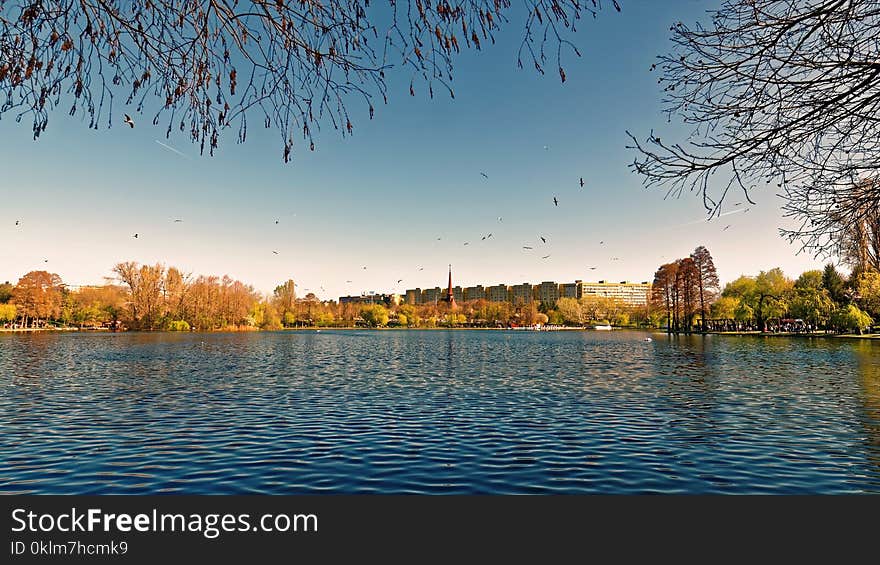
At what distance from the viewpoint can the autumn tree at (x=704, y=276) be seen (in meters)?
81.8

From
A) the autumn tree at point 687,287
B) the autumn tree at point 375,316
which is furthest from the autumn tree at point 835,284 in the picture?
the autumn tree at point 375,316

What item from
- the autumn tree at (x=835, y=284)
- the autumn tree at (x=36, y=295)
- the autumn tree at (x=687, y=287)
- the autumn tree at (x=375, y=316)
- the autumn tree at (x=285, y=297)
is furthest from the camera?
the autumn tree at (x=375, y=316)

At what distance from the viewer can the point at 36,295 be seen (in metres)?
97.1

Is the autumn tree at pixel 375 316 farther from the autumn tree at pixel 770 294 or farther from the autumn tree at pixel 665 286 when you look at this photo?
the autumn tree at pixel 770 294

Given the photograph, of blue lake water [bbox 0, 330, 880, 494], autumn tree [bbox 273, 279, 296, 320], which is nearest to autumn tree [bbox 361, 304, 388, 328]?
autumn tree [bbox 273, 279, 296, 320]

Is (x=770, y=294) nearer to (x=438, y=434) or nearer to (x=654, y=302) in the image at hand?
Result: (x=654, y=302)

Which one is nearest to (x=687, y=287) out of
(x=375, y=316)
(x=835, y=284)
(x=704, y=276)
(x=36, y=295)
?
(x=704, y=276)

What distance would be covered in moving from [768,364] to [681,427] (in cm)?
2175

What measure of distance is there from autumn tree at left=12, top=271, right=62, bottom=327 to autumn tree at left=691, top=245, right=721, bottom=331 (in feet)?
334

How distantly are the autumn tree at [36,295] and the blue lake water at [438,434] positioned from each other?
280ft

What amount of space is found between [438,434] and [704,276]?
7751cm

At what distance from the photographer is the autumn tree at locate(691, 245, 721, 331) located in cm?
8175

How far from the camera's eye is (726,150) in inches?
197

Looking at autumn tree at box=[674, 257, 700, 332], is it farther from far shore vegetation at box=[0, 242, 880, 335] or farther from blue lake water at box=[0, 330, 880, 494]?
blue lake water at box=[0, 330, 880, 494]
